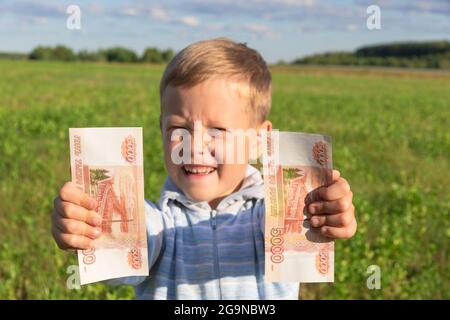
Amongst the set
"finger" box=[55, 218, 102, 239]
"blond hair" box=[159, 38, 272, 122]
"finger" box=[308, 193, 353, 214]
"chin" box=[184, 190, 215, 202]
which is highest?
"blond hair" box=[159, 38, 272, 122]

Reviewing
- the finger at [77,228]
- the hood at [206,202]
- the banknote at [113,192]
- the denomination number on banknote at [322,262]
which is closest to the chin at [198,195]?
the hood at [206,202]

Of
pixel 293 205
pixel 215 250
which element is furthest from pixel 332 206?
pixel 215 250

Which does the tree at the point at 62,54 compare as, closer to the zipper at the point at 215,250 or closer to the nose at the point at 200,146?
the zipper at the point at 215,250

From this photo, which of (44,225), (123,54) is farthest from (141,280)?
(123,54)

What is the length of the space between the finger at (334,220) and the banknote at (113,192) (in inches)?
25.0

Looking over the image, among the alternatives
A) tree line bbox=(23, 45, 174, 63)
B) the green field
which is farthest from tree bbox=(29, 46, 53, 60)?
the green field

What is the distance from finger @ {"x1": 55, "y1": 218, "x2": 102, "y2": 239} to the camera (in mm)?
2111

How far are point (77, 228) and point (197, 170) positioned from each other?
525 millimetres

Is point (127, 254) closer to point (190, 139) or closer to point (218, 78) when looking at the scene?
point (190, 139)

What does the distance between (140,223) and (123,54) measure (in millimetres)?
90455

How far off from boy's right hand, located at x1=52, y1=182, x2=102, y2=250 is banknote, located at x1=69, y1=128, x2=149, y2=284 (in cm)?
3

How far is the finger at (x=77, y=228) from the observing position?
6.93ft

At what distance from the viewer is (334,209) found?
2086 mm

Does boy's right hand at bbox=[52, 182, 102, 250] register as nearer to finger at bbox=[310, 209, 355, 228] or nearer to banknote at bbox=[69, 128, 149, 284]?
banknote at bbox=[69, 128, 149, 284]
